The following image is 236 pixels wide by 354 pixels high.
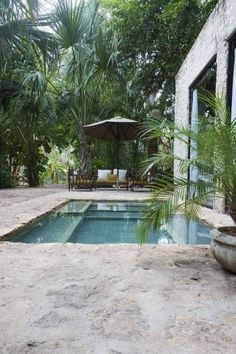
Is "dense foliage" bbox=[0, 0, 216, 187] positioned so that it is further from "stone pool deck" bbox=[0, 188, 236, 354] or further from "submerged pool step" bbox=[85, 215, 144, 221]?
"stone pool deck" bbox=[0, 188, 236, 354]

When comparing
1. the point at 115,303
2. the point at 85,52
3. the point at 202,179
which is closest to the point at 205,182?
the point at 202,179

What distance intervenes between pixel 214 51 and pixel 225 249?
4991 millimetres

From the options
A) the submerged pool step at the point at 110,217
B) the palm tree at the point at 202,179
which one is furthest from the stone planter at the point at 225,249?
the submerged pool step at the point at 110,217

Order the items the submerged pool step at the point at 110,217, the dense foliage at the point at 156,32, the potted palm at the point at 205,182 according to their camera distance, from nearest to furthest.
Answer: the potted palm at the point at 205,182, the submerged pool step at the point at 110,217, the dense foliage at the point at 156,32

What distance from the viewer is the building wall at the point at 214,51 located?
5.77 meters

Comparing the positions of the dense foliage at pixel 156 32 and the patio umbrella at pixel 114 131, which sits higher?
the dense foliage at pixel 156 32

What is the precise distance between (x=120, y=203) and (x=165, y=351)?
6.45 metres

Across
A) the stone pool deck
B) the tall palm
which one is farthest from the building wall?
the tall palm

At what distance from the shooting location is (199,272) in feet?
8.34

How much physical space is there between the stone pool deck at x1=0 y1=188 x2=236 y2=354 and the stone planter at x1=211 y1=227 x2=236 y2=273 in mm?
80

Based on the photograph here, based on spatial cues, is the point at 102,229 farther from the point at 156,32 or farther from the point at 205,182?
the point at 156,32

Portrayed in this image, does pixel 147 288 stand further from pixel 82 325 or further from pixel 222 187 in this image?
pixel 222 187

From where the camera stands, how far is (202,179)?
9.50ft

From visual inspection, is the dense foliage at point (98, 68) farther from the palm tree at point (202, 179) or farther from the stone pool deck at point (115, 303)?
the stone pool deck at point (115, 303)
